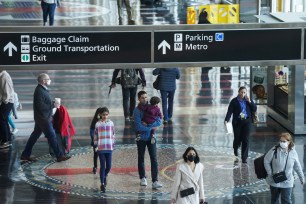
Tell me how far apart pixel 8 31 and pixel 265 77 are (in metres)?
9.98

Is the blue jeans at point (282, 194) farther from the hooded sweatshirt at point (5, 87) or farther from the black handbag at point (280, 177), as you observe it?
the hooded sweatshirt at point (5, 87)

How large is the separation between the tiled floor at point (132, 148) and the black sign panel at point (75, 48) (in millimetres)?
2414

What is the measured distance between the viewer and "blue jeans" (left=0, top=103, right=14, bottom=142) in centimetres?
2117

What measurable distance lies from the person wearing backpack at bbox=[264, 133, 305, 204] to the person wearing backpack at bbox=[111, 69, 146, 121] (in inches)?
325

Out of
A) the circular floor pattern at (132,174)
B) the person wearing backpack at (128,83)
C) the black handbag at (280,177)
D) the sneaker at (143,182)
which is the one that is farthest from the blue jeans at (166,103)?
the black handbag at (280,177)

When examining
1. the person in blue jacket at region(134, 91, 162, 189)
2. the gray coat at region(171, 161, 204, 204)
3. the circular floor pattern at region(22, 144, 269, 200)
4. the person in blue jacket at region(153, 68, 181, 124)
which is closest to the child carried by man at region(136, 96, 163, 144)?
the person in blue jacket at region(134, 91, 162, 189)

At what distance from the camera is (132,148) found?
21.1 meters

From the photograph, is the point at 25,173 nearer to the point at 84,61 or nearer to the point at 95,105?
the point at 84,61

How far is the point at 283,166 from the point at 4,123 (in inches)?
302

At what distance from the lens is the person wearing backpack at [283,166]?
15.3 m

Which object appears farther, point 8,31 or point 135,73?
point 135,73

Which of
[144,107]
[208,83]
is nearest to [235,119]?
[144,107]

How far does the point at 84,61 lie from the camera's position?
16.3 m

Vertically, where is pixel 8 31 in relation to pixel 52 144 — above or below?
above
